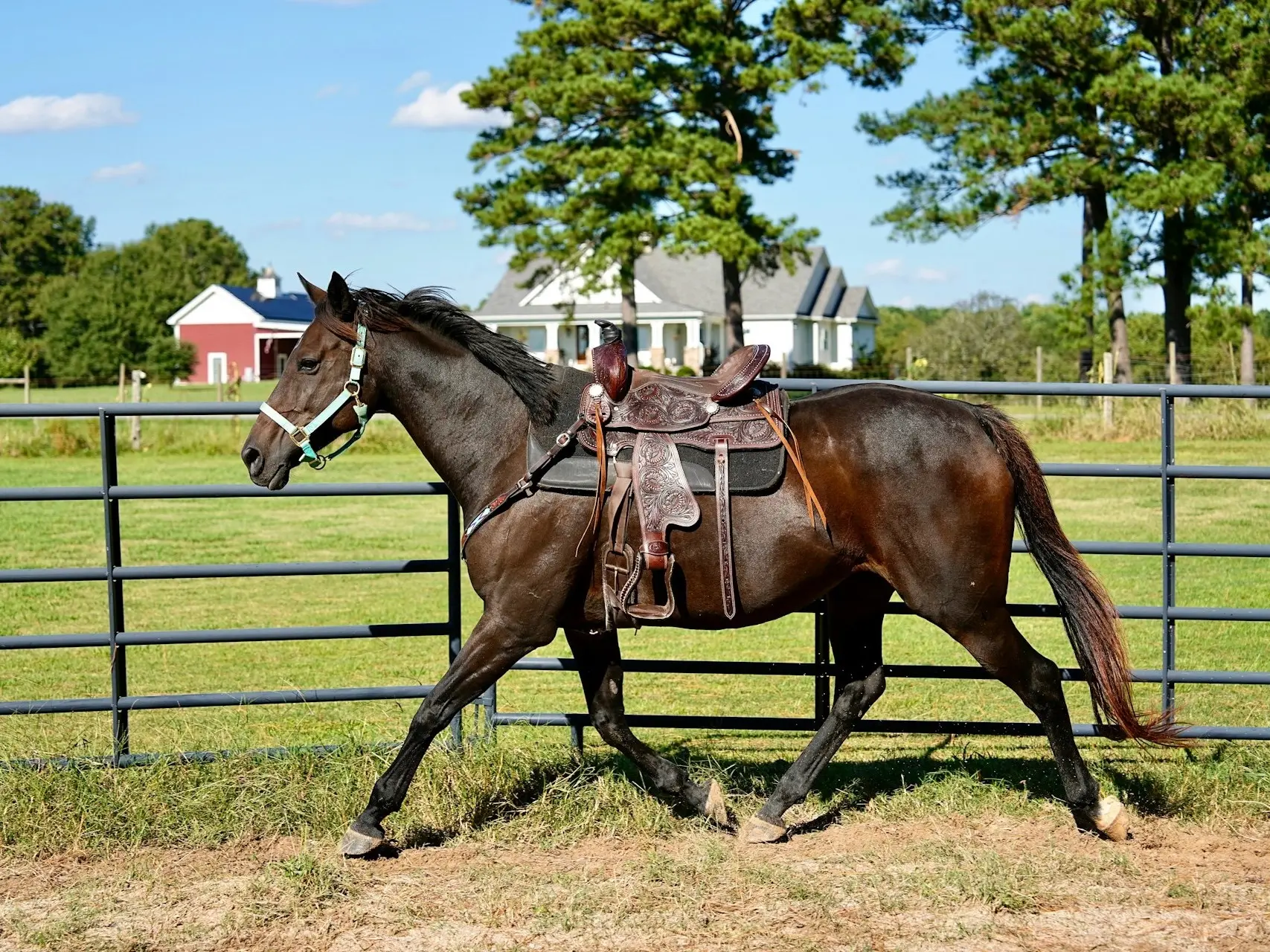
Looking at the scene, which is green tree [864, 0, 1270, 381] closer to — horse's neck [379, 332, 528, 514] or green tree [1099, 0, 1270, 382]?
green tree [1099, 0, 1270, 382]

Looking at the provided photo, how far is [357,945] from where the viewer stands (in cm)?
418

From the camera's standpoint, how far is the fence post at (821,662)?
6.01 metres

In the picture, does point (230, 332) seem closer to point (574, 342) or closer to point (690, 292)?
point (574, 342)

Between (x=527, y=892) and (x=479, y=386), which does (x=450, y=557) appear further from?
(x=527, y=892)

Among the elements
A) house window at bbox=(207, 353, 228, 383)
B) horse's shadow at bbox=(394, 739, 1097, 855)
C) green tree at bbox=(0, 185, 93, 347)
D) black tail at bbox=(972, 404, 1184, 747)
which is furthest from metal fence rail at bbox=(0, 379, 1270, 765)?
green tree at bbox=(0, 185, 93, 347)

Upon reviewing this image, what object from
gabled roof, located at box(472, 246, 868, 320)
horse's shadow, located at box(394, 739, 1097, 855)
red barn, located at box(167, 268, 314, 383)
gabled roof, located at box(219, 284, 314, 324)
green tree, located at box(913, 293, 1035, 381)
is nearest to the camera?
horse's shadow, located at box(394, 739, 1097, 855)

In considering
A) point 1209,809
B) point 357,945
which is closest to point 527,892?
point 357,945

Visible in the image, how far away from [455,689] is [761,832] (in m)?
1.34

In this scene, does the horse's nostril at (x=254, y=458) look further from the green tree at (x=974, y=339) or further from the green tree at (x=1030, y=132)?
the green tree at (x=974, y=339)

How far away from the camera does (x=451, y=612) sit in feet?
19.7

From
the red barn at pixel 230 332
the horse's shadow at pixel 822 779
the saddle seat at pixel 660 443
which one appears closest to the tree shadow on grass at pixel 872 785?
the horse's shadow at pixel 822 779

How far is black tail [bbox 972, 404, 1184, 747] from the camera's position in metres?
5.21

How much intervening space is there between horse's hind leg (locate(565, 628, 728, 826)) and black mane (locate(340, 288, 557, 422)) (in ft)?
3.17

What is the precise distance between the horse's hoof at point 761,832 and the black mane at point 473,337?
5.91ft
